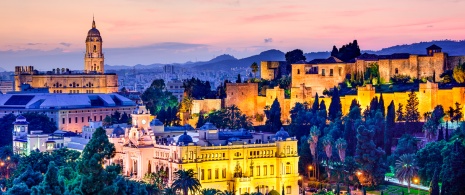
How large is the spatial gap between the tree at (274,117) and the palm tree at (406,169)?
16631 mm

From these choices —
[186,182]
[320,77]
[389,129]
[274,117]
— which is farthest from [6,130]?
[186,182]

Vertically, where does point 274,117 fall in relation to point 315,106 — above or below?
below

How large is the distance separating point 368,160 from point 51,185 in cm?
2044

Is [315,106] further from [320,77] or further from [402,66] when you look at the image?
[402,66]

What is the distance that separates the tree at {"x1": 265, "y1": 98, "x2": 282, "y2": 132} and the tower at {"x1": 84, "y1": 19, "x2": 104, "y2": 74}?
33.9 m

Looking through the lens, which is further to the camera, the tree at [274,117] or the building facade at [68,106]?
the building facade at [68,106]

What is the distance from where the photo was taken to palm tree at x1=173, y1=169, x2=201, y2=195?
4359cm

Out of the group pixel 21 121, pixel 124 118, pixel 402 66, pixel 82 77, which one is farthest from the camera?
pixel 82 77

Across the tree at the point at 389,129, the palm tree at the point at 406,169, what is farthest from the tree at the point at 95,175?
the tree at the point at 389,129

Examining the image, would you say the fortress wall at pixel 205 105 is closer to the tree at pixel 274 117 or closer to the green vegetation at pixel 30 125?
the tree at pixel 274 117

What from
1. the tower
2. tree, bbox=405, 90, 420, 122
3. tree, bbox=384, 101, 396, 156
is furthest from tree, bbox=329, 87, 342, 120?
the tower

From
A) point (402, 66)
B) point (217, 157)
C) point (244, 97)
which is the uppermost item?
point (402, 66)

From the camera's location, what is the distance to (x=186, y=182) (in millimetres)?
→ 43812

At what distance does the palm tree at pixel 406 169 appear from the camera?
46.3 meters
